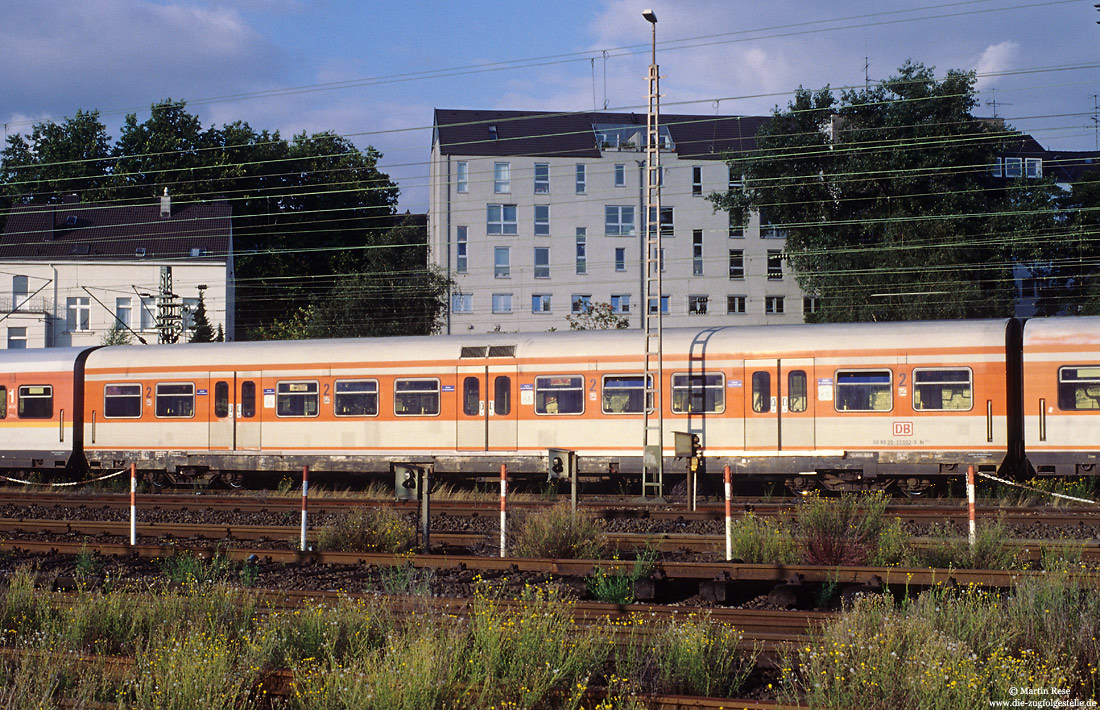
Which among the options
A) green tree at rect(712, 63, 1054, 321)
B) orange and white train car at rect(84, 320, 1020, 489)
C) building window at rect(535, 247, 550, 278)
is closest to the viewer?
orange and white train car at rect(84, 320, 1020, 489)

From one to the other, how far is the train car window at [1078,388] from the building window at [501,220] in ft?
147

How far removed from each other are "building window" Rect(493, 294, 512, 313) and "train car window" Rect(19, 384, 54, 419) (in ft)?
121

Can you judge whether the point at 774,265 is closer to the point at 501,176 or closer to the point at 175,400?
the point at 501,176

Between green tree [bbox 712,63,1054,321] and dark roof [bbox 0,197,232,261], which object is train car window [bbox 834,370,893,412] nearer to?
green tree [bbox 712,63,1054,321]

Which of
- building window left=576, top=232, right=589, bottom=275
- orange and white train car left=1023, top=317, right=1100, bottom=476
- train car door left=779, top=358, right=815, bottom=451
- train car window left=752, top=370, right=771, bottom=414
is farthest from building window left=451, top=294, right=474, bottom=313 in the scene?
orange and white train car left=1023, top=317, right=1100, bottom=476

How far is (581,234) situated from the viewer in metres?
59.7

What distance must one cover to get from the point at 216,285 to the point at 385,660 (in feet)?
173

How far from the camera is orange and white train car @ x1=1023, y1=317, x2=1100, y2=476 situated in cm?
1644

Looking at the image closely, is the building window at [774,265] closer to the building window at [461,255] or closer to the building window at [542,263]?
the building window at [542,263]

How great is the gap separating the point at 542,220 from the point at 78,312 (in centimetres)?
2573

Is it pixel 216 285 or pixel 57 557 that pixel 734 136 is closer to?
pixel 216 285

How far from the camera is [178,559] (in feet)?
38.0

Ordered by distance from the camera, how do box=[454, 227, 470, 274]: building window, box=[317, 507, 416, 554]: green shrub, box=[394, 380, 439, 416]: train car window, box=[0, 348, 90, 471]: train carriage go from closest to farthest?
box=[317, 507, 416, 554]: green shrub, box=[394, 380, 439, 416]: train car window, box=[0, 348, 90, 471]: train carriage, box=[454, 227, 470, 274]: building window

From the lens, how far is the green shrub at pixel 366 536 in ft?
41.0
